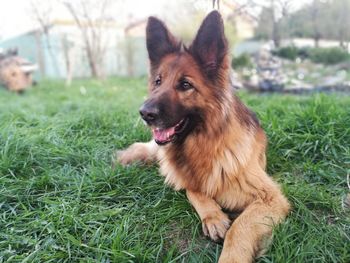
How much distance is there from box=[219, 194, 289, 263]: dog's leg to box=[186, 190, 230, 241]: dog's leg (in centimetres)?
11

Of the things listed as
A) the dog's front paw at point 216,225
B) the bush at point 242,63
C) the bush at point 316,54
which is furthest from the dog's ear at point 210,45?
the bush at point 242,63

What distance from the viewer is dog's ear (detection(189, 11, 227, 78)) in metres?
2.39

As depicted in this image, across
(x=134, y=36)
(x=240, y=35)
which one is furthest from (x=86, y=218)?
(x=134, y=36)

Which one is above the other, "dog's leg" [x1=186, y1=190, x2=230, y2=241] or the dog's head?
the dog's head

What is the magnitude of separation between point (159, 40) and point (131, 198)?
4.52ft

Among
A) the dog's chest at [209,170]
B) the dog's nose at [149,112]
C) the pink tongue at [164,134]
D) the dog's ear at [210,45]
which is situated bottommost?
the dog's chest at [209,170]

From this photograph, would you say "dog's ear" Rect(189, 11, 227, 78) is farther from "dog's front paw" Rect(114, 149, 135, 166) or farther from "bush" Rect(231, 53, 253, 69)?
"bush" Rect(231, 53, 253, 69)

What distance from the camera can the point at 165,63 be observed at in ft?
8.77

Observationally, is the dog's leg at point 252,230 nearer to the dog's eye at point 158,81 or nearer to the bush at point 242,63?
the dog's eye at point 158,81

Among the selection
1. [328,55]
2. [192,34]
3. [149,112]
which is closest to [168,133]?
[149,112]

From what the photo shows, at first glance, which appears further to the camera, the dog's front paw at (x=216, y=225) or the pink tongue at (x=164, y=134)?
the pink tongue at (x=164, y=134)

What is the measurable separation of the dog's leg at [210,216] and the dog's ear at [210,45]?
0.95 meters

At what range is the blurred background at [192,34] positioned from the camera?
22.2 ft

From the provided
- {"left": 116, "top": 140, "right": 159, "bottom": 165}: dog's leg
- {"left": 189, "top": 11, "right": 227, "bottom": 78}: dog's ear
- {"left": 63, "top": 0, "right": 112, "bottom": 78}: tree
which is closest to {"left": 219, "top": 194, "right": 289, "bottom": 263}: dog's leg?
{"left": 189, "top": 11, "right": 227, "bottom": 78}: dog's ear
